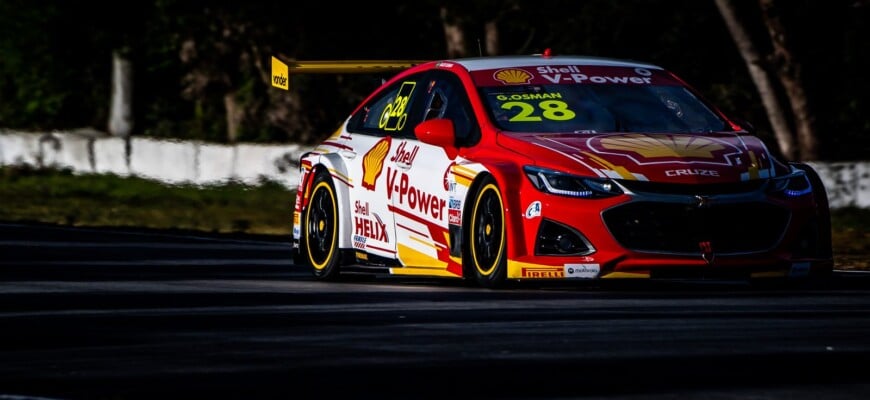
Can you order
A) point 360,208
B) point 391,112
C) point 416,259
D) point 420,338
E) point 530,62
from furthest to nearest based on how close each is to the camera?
point 391,112 → point 360,208 → point 530,62 → point 416,259 → point 420,338

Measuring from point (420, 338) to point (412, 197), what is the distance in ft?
11.2

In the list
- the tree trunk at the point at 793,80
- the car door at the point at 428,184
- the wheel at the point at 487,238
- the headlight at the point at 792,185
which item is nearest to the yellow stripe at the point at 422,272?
the car door at the point at 428,184

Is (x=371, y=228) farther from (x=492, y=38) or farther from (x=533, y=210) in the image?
(x=492, y=38)

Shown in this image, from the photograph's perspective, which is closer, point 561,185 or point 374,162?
point 561,185

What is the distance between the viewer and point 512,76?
12.5m

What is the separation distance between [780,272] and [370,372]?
13.4ft

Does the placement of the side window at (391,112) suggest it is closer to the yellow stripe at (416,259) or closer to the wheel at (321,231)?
the wheel at (321,231)

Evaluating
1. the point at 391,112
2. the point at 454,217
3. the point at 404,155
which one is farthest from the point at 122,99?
the point at 454,217

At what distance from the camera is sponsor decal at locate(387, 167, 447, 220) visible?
473 inches

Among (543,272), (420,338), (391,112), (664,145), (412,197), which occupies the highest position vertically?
(391,112)

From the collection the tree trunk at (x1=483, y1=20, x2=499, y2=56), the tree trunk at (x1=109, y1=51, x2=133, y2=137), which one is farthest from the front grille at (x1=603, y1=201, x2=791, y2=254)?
the tree trunk at (x1=109, y1=51, x2=133, y2=137)

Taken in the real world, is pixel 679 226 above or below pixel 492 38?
below

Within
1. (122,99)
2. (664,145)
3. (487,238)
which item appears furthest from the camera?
(122,99)

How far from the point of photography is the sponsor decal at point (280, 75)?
46.0ft
